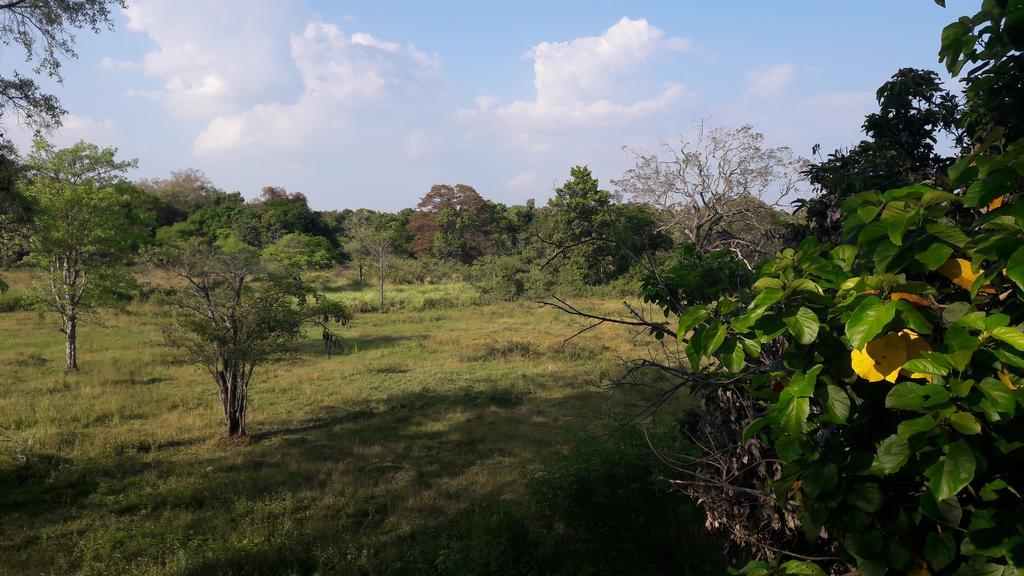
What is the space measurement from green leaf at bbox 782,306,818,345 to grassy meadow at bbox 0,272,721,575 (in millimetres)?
1165

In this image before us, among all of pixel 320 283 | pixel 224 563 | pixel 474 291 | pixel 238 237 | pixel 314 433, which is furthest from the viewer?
pixel 238 237

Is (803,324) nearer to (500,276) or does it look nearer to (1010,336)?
(1010,336)

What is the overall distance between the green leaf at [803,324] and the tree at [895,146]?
282 centimetres

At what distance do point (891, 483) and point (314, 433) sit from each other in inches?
420

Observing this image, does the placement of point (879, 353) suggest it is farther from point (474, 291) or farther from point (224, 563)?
point (474, 291)

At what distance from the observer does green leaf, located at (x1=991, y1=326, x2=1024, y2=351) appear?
105 centimetres

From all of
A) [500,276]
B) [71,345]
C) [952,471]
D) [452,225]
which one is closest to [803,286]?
[952,471]

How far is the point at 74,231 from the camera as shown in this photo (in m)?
15.9

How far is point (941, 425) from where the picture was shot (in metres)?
1.13

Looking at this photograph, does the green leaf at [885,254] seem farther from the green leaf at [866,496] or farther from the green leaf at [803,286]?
the green leaf at [866,496]

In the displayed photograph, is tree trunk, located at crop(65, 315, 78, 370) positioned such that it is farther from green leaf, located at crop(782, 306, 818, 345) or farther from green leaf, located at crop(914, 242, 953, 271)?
green leaf, located at crop(914, 242, 953, 271)

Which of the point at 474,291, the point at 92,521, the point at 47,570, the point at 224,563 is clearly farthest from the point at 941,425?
the point at 474,291

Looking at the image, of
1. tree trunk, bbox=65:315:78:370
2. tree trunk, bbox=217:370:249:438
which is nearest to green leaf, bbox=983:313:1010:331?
tree trunk, bbox=217:370:249:438

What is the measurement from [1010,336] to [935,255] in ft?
0.80
